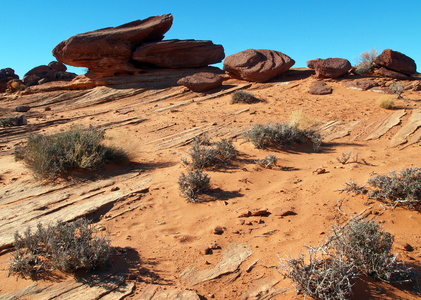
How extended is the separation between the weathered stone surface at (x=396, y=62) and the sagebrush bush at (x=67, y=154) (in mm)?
12949

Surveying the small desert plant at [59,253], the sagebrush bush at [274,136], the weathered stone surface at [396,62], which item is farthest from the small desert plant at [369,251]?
the weathered stone surface at [396,62]

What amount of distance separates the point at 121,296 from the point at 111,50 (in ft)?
50.6

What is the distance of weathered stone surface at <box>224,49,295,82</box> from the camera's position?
592 inches

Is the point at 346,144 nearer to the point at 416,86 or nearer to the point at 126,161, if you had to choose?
the point at 126,161

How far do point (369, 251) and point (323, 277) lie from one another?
61cm

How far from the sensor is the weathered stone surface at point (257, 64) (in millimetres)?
15047

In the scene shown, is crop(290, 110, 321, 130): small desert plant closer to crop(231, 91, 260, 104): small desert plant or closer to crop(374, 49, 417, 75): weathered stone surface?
crop(231, 91, 260, 104): small desert plant

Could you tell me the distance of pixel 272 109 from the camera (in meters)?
11.3

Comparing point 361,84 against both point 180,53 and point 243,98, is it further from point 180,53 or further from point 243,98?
point 180,53

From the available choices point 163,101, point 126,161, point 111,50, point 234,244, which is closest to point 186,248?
point 234,244

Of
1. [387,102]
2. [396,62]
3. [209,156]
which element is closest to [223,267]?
[209,156]

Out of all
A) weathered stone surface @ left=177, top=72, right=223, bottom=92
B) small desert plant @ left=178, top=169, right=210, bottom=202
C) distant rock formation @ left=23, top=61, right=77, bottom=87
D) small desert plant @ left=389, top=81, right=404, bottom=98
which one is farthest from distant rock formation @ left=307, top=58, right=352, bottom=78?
→ distant rock formation @ left=23, top=61, right=77, bottom=87

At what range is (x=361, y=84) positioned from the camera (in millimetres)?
13148

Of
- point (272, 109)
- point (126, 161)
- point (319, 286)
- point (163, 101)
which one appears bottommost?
point (319, 286)
